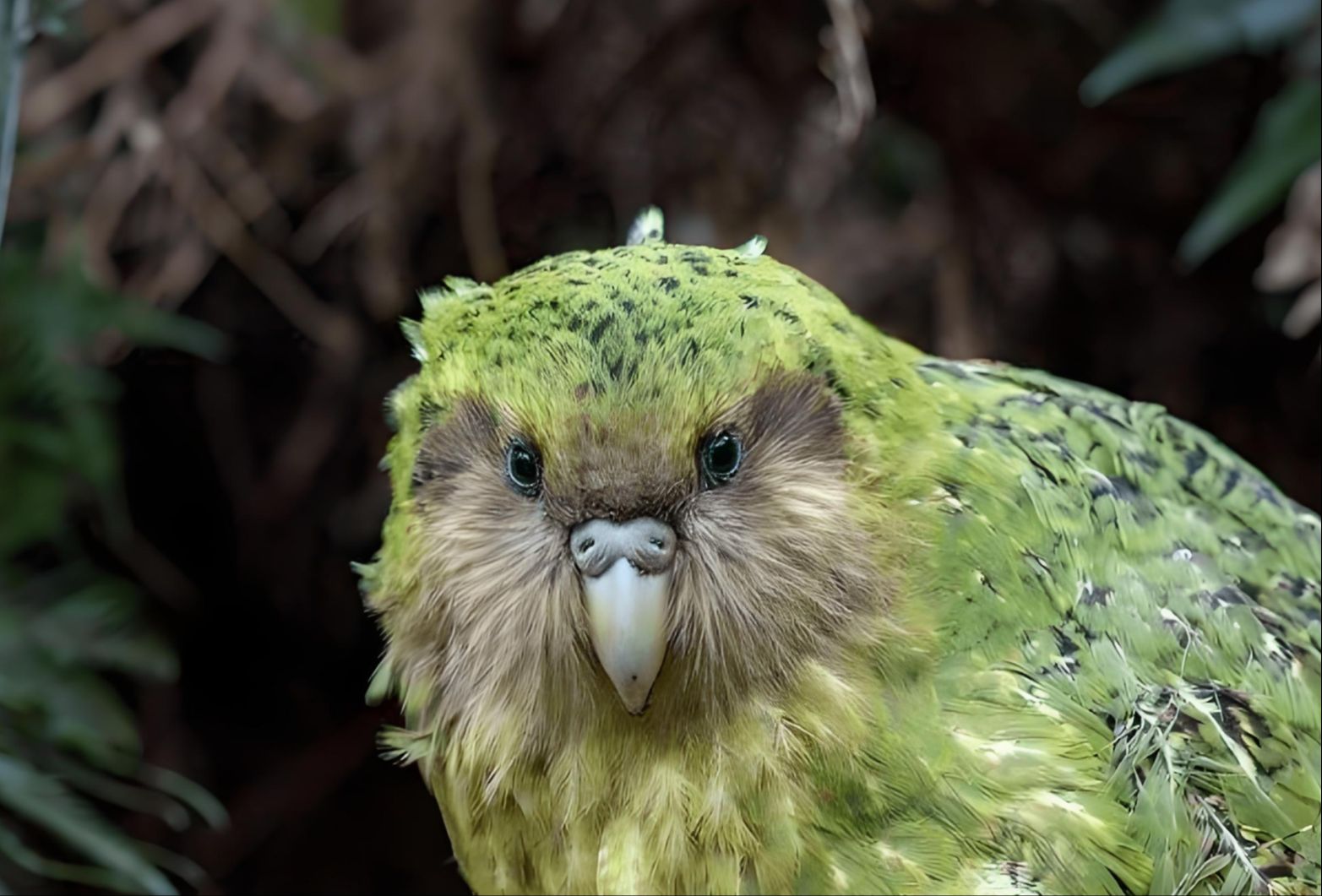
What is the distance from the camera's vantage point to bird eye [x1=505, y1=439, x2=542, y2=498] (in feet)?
4.14

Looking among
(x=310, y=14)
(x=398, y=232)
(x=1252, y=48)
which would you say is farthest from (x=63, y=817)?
(x=1252, y=48)

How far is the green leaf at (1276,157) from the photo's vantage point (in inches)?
81.6

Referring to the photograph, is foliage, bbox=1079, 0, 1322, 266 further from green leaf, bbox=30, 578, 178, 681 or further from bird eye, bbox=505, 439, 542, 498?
green leaf, bbox=30, 578, 178, 681

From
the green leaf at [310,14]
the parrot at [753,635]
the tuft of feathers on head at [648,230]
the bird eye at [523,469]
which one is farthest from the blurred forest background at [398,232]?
the bird eye at [523,469]

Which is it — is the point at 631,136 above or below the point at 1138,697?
above

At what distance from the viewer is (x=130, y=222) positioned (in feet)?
8.45

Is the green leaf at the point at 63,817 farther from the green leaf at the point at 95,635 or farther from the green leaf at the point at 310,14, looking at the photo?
the green leaf at the point at 310,14

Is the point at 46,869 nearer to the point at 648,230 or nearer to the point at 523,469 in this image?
the point at 523,469

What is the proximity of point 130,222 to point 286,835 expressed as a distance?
135 centimetres

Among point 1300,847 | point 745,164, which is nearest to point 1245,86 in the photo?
point 745,164

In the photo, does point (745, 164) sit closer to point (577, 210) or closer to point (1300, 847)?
point (577, 210)

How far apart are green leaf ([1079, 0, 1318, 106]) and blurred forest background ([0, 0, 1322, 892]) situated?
17cm

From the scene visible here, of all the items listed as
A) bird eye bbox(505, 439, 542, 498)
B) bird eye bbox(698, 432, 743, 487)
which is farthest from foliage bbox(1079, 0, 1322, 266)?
bird eye bbox(505, 439, 542, 498)

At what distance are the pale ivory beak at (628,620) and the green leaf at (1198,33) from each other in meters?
1.37
